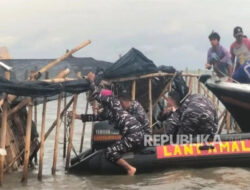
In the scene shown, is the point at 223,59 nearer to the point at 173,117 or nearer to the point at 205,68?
the point at 205,68

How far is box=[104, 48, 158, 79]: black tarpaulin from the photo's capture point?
1055 centimetres

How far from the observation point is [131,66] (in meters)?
10.8

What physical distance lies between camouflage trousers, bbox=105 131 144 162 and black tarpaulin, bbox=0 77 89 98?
1.12m

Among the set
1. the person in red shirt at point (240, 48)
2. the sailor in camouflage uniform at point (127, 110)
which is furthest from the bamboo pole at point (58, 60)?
the person in red shirt at point (240, 48)

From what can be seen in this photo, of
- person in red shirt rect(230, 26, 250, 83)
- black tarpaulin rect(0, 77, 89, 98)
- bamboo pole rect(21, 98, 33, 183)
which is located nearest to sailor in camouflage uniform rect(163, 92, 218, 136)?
black tarpaulin rect(0, 77, 89, 98)

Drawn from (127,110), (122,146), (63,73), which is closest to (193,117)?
(127,110)

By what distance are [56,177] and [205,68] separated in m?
5.05

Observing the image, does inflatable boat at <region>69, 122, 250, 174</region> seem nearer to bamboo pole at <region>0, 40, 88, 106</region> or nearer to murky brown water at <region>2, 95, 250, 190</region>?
murky brown water at <region>2, 95, 250, 190</region>

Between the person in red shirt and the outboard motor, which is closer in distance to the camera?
the outboard motor

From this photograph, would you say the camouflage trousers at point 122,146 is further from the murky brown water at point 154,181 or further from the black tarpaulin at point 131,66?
the black tarpaulin at point 131,66

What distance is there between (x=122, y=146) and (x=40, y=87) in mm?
1805

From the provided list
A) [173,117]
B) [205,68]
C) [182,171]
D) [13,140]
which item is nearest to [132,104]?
[173,117]

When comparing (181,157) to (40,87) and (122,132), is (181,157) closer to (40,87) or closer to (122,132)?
(122,132)

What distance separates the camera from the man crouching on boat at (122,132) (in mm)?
8219
